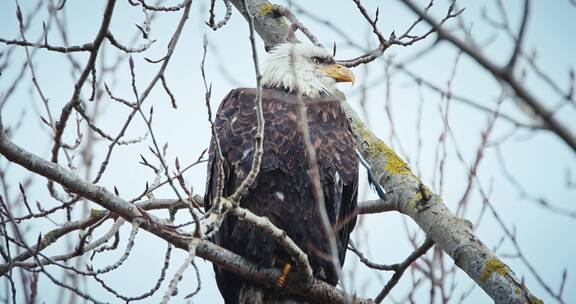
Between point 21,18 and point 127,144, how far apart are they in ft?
3.06

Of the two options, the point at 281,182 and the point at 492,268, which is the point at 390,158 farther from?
the point at 492,268

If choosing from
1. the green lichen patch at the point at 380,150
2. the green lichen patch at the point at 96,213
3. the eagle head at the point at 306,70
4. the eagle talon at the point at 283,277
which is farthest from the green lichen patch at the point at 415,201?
the green lichen patch at the point at 96,213

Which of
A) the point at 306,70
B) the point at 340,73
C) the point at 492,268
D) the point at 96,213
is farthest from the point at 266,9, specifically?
the point at 492,268

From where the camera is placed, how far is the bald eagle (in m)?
4.34

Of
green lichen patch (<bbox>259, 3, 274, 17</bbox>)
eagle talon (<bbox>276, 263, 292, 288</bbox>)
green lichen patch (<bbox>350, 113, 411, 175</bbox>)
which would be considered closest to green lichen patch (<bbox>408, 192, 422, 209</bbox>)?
green lichen patch (<bbox>350, 113, 411, 175</bbox>)

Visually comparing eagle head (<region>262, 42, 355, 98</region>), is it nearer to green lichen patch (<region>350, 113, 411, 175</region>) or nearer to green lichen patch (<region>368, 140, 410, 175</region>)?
green lichen patch (<region>350, 113, 411, 175</region>)

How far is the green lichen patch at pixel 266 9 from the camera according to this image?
507 centimetres

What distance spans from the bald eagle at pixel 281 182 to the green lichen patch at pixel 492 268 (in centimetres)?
103

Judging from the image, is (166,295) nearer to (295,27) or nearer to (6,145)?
(6,145)

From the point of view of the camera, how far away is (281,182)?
437cm

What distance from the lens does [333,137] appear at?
4602 mm

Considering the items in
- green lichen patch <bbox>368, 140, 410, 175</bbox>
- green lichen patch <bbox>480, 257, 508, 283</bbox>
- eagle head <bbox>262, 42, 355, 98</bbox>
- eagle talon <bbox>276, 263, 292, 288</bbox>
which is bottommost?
green lichen patch <bbox>480, 257, 508, 283</bbox>

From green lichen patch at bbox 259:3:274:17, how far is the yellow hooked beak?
595mm

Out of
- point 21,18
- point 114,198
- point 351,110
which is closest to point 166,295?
point 114,198
